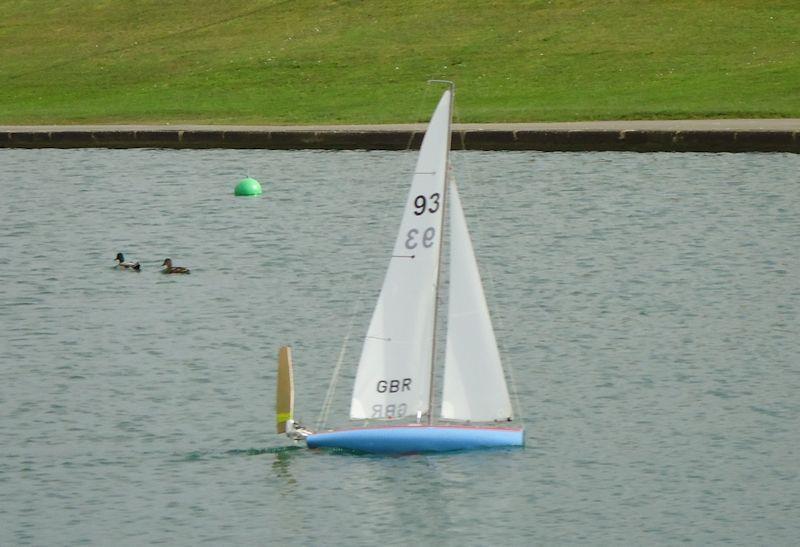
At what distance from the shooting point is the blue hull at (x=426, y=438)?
28.1 meters

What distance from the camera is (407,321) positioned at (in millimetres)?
27781

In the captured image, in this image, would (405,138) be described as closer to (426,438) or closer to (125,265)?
(125,265)

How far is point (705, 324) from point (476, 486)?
12.3 meters

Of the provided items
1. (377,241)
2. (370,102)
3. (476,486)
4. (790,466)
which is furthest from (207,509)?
(370,102)

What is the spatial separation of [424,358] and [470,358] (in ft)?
Result: 2.31

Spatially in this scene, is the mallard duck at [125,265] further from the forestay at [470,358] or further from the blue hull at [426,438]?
the forestay at [470,358]

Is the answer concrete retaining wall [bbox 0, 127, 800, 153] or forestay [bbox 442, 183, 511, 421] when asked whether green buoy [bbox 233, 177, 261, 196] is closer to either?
concrete retaining wall [bbox 0, 127, 800, 153]

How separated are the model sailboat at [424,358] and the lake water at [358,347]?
42cm

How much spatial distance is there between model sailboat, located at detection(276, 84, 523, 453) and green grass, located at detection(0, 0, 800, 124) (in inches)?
1511

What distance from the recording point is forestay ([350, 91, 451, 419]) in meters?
27.1

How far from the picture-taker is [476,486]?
1056 inches

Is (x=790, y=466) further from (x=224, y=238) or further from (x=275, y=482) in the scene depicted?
(x=224, y=238)

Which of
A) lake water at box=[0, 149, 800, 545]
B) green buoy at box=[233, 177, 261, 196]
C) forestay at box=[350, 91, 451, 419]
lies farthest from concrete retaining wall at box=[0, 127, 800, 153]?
forestay at box=[350, 91, 451, 419]

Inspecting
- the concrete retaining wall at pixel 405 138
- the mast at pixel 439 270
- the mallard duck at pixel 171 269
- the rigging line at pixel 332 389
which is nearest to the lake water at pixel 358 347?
the rigging line at pixel 332 389
